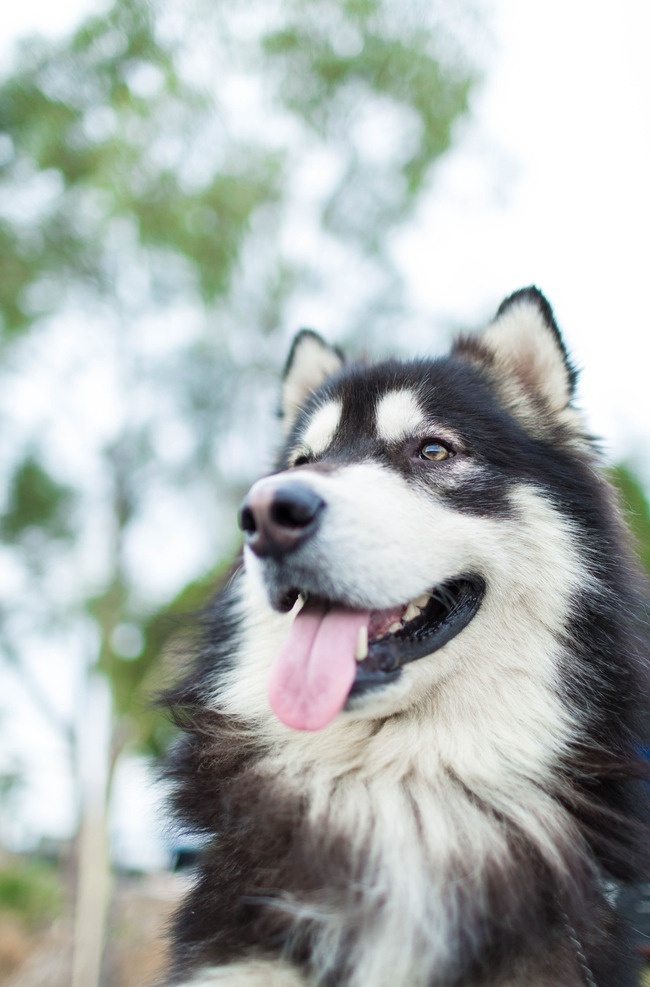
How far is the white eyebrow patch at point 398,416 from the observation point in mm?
2559

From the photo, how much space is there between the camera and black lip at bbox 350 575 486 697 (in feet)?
6.80

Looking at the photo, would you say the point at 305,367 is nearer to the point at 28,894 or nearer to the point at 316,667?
the point at 316,667

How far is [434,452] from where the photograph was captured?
2.50 m

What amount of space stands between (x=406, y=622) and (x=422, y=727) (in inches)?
12.2

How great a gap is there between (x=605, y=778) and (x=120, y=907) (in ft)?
32.2

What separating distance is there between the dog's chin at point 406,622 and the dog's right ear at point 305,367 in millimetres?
1375

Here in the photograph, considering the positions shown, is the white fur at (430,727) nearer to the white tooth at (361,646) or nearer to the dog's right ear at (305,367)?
the white tooth at (361,646)

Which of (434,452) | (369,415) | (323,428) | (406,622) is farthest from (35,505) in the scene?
(406,622)

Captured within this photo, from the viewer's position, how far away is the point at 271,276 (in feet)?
31.3

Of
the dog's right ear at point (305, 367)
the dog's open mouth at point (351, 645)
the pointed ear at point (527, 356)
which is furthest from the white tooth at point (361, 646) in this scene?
the dog's right ear at point (305, 367)

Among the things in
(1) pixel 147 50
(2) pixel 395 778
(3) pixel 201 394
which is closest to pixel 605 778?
(2) pixel 395 778

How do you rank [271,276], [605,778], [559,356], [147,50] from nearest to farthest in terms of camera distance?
1. [605,778]
2. [559,356]
3. [147,50]
4. [271,276]

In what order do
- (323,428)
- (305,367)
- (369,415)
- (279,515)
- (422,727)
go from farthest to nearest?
1. (305,367)
2. (323,428)
3. (369,415)
4. (422,727)
5. (279,515)

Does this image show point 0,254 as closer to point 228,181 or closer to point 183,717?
point 228,181
